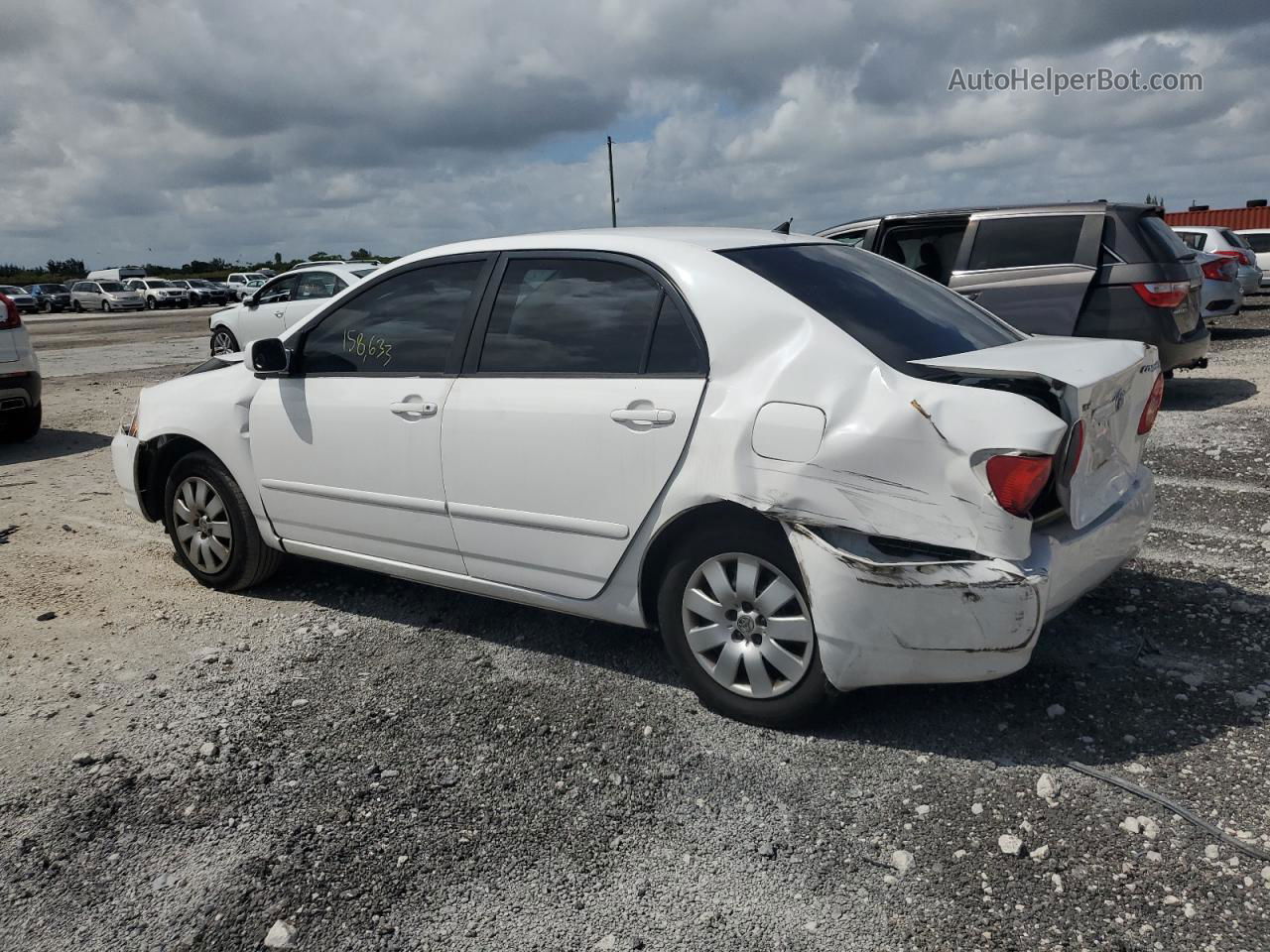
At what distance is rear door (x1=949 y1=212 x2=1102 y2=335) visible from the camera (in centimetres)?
851

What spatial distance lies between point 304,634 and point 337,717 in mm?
920

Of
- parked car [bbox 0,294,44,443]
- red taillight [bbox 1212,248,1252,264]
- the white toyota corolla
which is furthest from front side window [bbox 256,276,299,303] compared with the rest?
red taillight [bbox 1212,248,1252,264]

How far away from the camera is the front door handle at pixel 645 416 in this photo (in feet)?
11.3

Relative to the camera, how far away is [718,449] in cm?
330

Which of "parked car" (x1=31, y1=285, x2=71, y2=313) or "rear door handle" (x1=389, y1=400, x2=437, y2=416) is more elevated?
"rear door handle" (x1=389, y1=400, x2=437, y2=416)

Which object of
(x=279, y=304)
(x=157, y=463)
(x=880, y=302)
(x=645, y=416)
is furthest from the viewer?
(x=279, y=304)

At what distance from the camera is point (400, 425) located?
13.5ft

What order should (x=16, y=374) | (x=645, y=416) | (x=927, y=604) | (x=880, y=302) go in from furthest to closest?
(x=16, y=374), (x=880, y=302), (x=645, y=416), (x=927, y=604)

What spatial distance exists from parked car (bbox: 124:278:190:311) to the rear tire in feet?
145

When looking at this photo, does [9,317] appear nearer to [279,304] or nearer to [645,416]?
[279,304]

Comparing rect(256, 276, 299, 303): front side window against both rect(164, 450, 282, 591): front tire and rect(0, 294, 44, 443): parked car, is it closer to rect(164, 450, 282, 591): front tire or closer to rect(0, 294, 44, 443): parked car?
rect(0, 294, 44, 443): parked car

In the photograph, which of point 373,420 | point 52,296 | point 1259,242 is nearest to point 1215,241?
point 1259,242

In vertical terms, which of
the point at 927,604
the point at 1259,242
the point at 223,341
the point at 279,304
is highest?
the point at 1259,242

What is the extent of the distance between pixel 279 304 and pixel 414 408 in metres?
13.2
